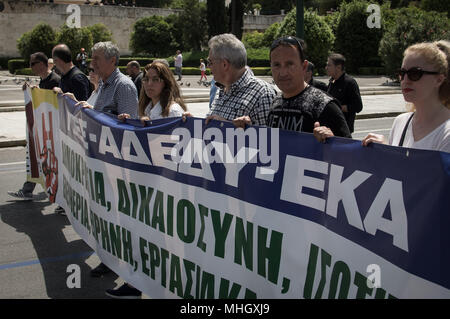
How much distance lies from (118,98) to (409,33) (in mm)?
27821

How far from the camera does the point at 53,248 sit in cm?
543

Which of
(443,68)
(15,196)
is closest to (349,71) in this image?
(15,196)

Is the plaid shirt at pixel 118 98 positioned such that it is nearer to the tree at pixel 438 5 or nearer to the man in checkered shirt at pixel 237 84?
the man in checkered shirt at pixel 237 84

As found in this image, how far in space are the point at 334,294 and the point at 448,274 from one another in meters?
0.60

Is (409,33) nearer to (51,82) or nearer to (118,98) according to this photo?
(51,82)

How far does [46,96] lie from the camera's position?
20.5 feet

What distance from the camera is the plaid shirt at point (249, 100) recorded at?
12.6ft

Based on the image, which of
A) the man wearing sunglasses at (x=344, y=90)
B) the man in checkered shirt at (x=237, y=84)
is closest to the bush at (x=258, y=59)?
the man wearing sunglasses at (x=344, y=90)

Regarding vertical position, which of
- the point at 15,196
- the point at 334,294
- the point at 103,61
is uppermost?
the point at 103,61

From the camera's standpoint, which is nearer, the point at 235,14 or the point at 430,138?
the point at 430,138

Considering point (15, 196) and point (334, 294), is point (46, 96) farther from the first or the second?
point (334, 294)

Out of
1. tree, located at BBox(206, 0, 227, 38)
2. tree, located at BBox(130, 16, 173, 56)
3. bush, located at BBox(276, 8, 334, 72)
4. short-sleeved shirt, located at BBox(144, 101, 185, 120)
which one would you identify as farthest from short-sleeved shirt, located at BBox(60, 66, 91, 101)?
tree, located at BBox(130, 16, 173, 56)

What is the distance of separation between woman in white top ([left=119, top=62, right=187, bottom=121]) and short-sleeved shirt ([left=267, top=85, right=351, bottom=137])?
1257 mm

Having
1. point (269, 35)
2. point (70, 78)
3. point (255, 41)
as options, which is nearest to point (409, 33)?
point (269, 35)
